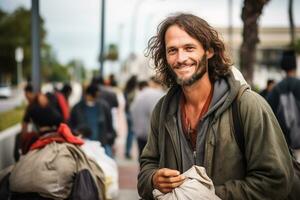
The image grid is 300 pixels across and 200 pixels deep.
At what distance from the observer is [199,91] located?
2.85 meters

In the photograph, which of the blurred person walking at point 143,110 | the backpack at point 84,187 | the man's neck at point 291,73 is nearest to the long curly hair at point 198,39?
Result: the backpack at point 84,187

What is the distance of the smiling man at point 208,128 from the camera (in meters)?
2.56

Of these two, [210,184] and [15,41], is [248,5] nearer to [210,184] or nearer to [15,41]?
[210,184]

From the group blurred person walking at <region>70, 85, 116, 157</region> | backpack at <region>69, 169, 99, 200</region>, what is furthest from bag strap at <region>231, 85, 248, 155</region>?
blurred person walking at <region>70, 85, 116, 157</region>

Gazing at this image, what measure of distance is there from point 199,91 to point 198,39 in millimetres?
274

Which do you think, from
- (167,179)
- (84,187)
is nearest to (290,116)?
(84,187)

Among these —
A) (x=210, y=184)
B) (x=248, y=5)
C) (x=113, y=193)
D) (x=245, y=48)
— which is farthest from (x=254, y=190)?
(x=245, y=48)

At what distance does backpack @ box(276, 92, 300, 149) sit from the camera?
6.71 meters

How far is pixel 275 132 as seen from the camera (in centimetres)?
258

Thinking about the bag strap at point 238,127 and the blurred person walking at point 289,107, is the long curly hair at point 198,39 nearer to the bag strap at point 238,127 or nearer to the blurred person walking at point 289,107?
the bag strap at point 238,127

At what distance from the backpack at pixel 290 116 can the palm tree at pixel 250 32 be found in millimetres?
774

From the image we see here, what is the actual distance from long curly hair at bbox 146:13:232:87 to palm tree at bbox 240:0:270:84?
2852 millimetres

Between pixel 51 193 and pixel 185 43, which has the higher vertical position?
pixel 185 43

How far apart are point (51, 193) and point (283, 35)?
70.5 metres
